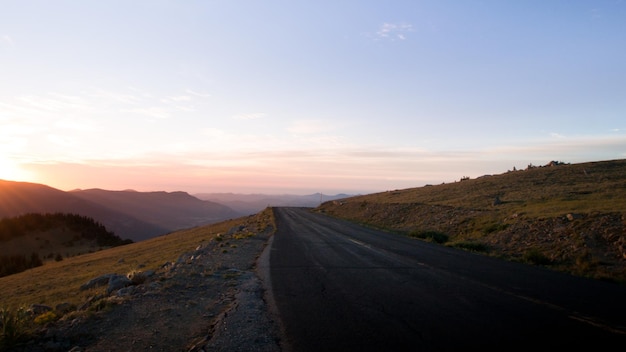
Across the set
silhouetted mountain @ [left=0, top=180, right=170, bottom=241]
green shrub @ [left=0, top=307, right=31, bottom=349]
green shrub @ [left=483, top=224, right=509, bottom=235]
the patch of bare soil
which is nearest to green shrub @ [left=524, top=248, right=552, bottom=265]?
green shrub @ [left=483, top=224, right=509, bottom=235]

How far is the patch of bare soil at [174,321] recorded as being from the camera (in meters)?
6.11

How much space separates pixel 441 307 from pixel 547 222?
16658mm

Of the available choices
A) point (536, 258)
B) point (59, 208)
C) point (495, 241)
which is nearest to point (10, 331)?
point (536, 258)

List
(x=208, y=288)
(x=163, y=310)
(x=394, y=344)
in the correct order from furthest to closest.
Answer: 1. (x=208, y=288)
2. (x=163, y=310)
3. (x=394, y=344)

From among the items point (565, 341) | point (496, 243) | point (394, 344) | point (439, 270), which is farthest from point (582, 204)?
point (394, 344)

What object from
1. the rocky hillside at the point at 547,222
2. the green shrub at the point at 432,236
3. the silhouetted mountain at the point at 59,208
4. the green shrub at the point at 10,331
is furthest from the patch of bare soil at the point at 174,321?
the silhouetted mountain at the point at 59,208

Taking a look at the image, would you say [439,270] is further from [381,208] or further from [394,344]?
[381,208]

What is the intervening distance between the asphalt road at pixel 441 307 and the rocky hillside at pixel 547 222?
3005mm

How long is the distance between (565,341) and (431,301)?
2853 millimetres

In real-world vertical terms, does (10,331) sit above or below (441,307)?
above

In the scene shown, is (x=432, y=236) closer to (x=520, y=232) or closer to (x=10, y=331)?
(x=520, y=232)

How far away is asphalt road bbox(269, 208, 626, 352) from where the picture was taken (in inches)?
237

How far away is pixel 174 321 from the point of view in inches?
290

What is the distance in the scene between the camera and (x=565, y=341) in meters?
5.97
